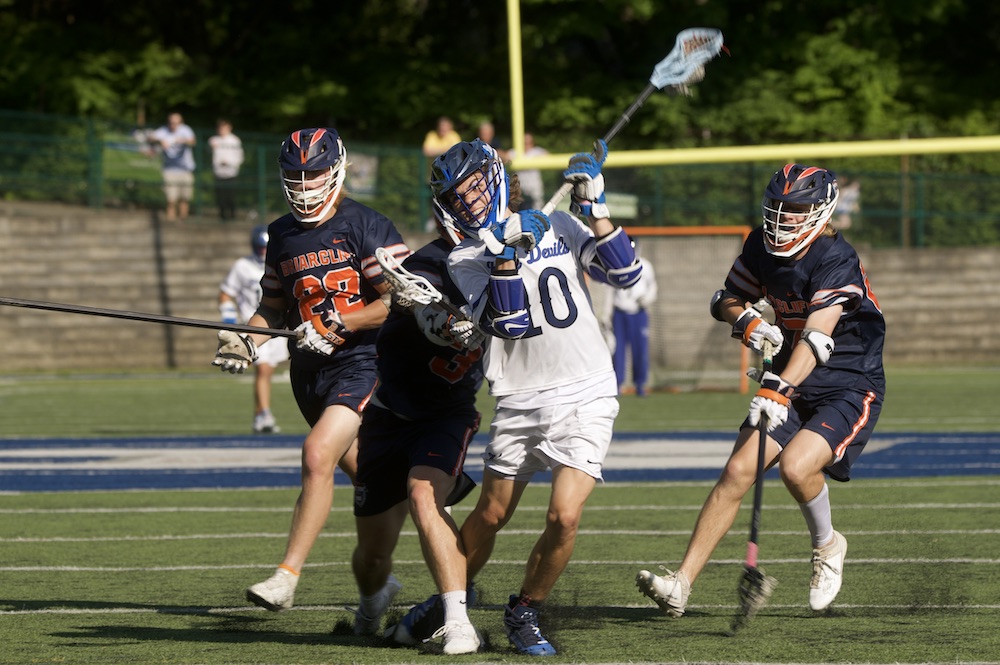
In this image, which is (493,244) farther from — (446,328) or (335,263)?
(335,263)

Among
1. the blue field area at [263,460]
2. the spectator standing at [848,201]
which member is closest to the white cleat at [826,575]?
the blue field area at [263,460]

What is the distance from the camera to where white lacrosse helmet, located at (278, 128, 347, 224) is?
6.20 m

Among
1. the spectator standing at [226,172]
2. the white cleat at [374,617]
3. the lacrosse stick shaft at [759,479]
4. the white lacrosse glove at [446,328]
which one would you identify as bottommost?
the white cleat at [374,617]

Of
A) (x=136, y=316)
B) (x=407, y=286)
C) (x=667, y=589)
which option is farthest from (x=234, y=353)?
(x=667, y=589)

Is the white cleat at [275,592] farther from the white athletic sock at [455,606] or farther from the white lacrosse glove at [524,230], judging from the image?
the white lacrosse glove at [524,230]

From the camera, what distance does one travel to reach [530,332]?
210 inches

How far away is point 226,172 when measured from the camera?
78.1ft

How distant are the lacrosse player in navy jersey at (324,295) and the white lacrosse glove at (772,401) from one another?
1515 millimetres

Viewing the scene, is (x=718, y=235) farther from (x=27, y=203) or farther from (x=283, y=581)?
(x=283, y=581)

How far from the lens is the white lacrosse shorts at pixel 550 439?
208 inches

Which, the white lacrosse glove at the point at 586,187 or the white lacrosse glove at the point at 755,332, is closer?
the white lacrosse glove at the point at 586,187

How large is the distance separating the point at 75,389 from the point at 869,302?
14584mm

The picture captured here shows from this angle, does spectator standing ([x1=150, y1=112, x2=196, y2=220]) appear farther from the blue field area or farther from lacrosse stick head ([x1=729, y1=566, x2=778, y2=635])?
lacrosse stick head ([x1=729, y1=566, x2=778, y2=635])

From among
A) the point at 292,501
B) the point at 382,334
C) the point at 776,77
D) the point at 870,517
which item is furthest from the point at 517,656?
→ the point at 776,77
